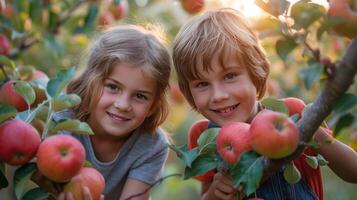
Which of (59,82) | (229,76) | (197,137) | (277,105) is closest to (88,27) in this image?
(197,137)

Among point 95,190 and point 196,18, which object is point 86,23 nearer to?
point 196,18

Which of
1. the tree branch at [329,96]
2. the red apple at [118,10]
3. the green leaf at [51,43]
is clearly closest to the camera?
the tree branch at [329,96]

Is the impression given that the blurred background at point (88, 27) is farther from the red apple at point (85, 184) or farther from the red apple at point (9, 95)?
the red apple at point (9, 95)

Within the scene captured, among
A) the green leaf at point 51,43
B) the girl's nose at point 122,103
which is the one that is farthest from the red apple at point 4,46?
the girl's nose at point 122,103

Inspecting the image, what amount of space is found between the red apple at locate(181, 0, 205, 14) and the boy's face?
0.58 meters

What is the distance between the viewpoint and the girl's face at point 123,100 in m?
1.78

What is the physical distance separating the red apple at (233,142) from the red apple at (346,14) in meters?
0.27

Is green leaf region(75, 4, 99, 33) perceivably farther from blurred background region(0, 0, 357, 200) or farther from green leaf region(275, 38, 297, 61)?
green leaf region(275, 38, 297, 61)

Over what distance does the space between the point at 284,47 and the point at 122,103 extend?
30.3 inches

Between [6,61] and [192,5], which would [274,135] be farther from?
[192,5]

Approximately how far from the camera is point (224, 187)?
130 cm

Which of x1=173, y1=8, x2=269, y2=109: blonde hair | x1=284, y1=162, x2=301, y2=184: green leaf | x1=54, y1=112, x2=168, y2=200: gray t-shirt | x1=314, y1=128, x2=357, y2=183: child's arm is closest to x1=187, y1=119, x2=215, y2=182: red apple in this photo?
x1=173, y1=8, x2=269, y2=109: blonde hair

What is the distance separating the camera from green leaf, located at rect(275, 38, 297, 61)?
1.08m

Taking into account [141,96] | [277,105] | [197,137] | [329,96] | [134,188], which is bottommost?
[134,188]
